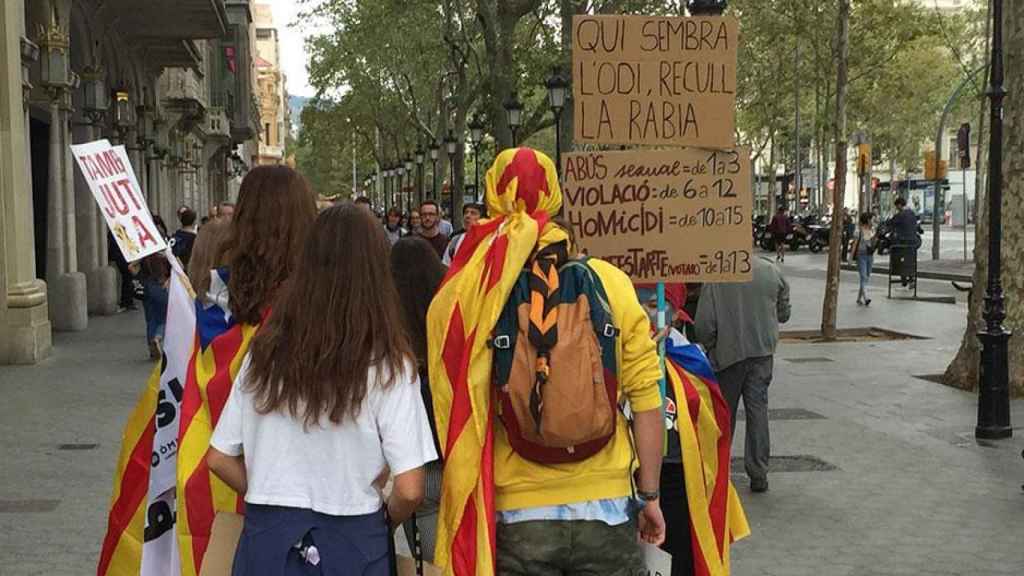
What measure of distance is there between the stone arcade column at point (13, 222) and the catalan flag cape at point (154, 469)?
37.4ft

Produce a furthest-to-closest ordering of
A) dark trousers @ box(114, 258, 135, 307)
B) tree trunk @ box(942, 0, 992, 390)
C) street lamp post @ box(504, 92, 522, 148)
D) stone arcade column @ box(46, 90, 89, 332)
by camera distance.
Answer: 1. street lamp post @ box(504, 92, 522, 148)
2. dark trousers @ box(114, 258, 135, 307)
3. stone arcade column @ box(46, 90, 89, 332)
4. tree trunk @ box(942, 0, 992, 390)

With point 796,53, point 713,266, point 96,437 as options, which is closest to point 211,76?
point 796,53

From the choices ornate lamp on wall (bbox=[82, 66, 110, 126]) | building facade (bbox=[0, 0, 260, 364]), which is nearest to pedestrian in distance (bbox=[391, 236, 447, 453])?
building facade (bbox=[0, 0, 260, 364])

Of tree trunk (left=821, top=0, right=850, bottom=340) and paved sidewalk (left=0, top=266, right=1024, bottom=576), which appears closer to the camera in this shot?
paved sidewalk (left=0, top=266, right=1024, bottom=576)

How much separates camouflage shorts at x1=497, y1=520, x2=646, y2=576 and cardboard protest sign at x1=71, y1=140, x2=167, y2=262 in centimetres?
199

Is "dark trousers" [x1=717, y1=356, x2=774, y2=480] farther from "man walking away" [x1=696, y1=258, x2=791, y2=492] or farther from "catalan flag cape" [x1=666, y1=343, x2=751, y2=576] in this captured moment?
"catalan flag cape" [x1=666, y1=343, x2=751, y2=576]

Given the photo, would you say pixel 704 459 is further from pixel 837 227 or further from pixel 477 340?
pixel 837 227

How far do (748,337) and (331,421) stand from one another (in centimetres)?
498

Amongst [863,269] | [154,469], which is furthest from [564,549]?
[863,269]

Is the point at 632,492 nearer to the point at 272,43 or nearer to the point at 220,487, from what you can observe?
the point at 220,487

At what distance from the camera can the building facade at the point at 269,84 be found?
430 feet

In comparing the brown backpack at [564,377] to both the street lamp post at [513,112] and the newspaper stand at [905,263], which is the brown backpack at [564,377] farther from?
the street lamp post at [513,112]

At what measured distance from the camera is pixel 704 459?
477 cm

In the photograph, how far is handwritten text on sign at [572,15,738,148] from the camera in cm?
509
